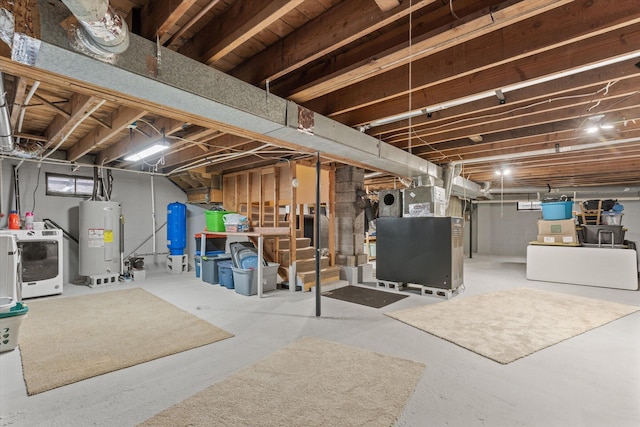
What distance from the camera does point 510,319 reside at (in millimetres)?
3506

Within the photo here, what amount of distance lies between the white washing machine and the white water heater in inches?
21.5

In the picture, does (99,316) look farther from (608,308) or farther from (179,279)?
(608,308)

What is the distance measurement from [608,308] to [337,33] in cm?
483

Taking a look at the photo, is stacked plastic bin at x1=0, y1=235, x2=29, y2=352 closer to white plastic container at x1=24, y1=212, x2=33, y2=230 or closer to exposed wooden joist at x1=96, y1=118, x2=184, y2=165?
white plastic container at x1=24, y1=212, x2=33, y2=230

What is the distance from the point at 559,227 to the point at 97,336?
25.1 ft

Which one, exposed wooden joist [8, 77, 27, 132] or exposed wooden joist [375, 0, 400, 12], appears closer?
exposed wooden joist [375, 0, 400, 12]

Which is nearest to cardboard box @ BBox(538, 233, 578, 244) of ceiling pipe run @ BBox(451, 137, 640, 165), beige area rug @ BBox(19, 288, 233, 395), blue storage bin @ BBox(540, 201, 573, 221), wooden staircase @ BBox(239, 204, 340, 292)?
blue storage bin @ BBox(540, 201, 573, 221)

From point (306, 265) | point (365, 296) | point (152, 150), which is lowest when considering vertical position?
point (365, 296)

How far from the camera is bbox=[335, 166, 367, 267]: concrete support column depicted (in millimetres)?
5547

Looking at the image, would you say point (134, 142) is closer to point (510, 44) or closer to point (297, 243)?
point (297, 243)

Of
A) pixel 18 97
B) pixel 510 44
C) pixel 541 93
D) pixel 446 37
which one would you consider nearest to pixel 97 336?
pixel 18 97

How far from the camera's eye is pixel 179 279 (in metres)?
5.80

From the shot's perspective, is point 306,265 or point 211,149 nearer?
point 211,149

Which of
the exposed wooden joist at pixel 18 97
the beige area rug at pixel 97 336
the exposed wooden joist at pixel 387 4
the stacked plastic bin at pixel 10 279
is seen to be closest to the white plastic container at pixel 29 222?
the beige area rug at pixel 97 336
